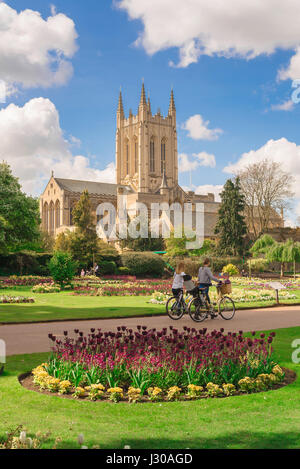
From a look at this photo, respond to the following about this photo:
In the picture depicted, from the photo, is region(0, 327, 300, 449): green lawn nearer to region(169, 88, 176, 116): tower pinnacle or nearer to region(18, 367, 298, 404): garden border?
region(18, 367, 298, 404): garden border

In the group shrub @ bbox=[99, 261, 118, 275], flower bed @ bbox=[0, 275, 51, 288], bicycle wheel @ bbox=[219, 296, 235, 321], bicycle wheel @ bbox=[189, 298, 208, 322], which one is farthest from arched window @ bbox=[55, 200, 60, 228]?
bicycle wheel @ bbox=[189, 298, 208, 322]

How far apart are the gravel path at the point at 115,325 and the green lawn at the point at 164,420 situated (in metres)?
3.08

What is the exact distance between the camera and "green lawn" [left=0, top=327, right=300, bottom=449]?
4.21 metres

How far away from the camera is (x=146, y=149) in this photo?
10400cm

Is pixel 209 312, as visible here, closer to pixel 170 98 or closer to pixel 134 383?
pixel 134 383

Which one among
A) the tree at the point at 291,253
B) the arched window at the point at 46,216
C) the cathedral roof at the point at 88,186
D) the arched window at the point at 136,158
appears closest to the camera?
the tree at the point at 291,253

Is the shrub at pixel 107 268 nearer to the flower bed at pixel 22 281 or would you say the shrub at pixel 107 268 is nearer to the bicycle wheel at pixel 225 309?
the flower bed at pixel 22 281

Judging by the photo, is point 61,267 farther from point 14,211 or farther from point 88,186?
point 88,186

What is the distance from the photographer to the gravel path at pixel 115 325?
922cm

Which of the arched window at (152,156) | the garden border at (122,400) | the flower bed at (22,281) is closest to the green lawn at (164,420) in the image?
the garden border at (122,400)

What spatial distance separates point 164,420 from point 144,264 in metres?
35.5

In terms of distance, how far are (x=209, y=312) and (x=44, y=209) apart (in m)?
90.0

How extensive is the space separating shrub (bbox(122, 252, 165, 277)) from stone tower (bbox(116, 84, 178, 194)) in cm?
6279
